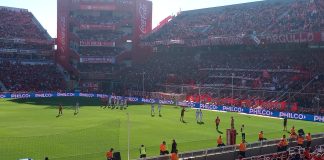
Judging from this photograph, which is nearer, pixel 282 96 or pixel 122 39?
pixel 282 96

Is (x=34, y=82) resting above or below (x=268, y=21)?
below

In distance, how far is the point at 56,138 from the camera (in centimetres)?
3061

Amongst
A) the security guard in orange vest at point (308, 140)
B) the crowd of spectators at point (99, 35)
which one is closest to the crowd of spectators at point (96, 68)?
the crowd of spectators at point (99, 35)

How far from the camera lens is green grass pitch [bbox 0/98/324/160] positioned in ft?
86.9

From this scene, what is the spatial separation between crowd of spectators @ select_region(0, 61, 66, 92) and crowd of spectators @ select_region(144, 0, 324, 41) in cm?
2140

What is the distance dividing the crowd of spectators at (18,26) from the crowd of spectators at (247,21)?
2514cm

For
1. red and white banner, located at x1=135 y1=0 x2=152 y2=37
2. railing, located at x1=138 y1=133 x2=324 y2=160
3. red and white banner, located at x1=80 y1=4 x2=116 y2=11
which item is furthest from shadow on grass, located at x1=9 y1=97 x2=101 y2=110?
railing, located at x1=138 y1=133 x2=324 y2=160

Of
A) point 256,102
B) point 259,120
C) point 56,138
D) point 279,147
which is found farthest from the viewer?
point 256,102

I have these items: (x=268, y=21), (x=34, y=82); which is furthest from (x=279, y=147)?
(x=34, y=82)

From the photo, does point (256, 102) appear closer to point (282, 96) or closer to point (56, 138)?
point (282, 96)

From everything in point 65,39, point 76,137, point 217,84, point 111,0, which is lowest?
point 76,137

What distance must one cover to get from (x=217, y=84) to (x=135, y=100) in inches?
547

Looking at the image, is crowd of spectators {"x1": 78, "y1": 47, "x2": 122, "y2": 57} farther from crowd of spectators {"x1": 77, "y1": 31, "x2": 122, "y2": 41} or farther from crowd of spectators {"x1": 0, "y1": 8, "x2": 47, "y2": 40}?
crowd of spectators {"x1": 0, "y1": 8, "x2": 47, "y2": 40}

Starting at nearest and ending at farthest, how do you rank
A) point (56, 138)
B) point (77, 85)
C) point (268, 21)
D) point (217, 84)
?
point (56, 138), point (217, 84), point (268, 21), point (77, 85)
